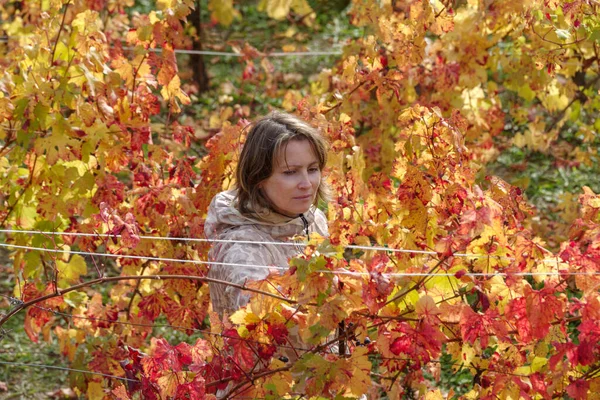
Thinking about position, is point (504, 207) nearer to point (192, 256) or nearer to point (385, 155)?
point (192, 256)

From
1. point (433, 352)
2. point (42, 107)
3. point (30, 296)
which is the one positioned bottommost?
point (30, 296)

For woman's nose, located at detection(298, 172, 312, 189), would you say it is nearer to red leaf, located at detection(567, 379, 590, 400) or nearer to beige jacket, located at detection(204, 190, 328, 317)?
beige jacket, located at detection(204, 190, 328, 317)

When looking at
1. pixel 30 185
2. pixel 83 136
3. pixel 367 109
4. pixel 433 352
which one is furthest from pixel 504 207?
pixel 367 109

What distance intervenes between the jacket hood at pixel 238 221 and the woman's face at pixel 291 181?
4 centimetres

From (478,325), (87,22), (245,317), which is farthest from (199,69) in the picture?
(478,325)

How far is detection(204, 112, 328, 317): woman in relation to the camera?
9.12 ft

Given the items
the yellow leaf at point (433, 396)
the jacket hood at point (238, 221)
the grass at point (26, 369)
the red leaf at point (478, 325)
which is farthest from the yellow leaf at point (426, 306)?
the grass at point (26, 369)

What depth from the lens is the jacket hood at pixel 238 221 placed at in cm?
281

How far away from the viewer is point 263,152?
9.20ft

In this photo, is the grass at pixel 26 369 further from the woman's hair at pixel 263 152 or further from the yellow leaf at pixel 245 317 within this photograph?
the yellow leaf at pixel 245 317

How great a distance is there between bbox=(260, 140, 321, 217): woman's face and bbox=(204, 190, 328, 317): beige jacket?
0.20ft

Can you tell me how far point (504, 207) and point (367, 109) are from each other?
2.14m

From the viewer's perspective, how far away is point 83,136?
11.3 ft

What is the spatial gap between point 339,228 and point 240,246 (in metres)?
0.34
